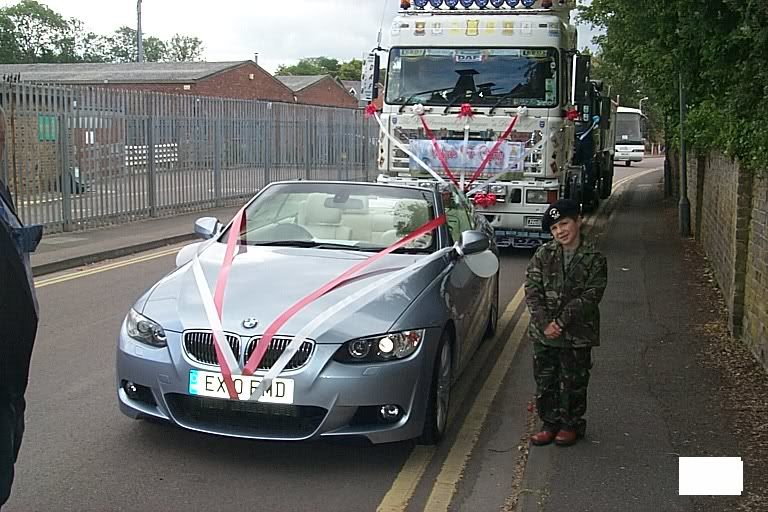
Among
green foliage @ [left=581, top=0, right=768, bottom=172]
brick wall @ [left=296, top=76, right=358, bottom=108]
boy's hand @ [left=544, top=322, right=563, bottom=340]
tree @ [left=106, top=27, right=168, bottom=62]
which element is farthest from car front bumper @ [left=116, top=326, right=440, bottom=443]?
tree @ [left=106, top=27, right=168, bottom=62]

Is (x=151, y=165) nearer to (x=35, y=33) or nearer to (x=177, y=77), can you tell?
(x=177, y=77)

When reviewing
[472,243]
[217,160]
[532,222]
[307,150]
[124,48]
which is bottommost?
[532,222]

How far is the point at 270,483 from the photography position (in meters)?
4.96

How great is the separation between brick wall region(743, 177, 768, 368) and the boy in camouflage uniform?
2.42m

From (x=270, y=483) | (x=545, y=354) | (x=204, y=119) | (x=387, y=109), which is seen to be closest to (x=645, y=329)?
(x=545, y=354)

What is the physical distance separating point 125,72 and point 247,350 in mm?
53611

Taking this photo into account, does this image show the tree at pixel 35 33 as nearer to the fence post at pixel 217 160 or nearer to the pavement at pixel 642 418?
the fence post at pixel 217 160

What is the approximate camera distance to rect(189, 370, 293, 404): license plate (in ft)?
16.0

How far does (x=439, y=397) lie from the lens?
5.56m

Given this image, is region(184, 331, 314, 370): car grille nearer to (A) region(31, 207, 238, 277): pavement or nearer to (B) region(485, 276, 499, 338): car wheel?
(B) region(485, 276, 499, 338): car wheel

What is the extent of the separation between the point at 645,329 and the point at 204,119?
14520 millimetres

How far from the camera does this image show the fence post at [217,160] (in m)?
21.7

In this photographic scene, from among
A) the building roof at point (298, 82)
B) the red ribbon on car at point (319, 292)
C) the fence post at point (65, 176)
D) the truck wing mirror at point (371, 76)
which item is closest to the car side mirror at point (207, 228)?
the red ribbon on car at point (319, 292)

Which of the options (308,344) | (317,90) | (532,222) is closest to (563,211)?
(308,344)
